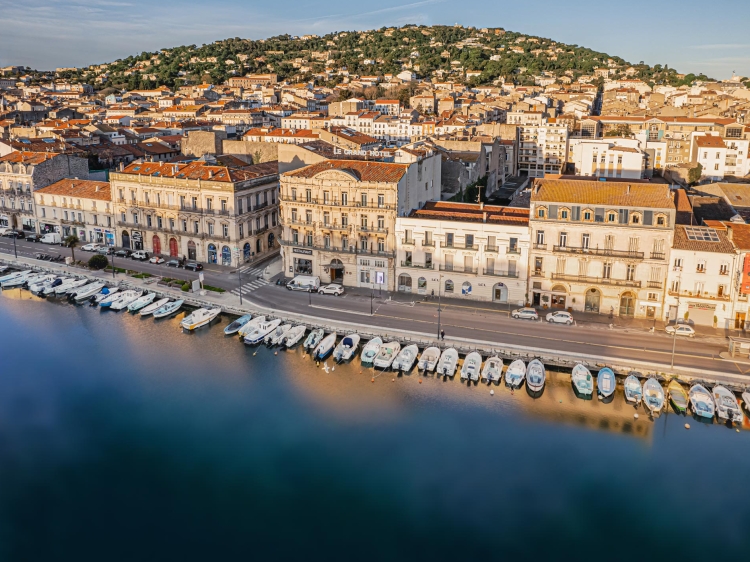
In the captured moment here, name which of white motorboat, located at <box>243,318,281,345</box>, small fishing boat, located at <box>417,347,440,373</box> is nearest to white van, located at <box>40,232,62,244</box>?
white motorboat, located at <box>243,318,281,345</box>

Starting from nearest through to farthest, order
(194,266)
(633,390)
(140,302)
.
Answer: (633,390) < (140,302) < (194,266)

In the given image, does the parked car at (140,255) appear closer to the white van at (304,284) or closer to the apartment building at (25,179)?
the white van at (304,284)

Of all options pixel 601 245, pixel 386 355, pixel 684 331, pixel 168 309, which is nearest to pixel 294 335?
pixel 386 355

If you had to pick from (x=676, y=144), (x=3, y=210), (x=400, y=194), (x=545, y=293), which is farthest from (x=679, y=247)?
(x=3, y=210)

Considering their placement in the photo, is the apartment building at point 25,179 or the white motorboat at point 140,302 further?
the apartment building at point 25,179

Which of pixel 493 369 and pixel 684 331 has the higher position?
pixel 684 331

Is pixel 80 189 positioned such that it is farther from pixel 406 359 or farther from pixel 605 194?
pixel 605 194

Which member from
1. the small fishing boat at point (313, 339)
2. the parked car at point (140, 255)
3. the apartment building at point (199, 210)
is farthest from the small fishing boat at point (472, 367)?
the parked car at point (140, 255)
